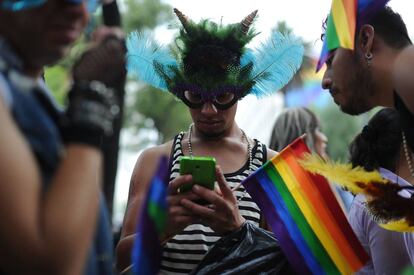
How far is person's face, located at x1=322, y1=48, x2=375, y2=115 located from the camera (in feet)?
10.1

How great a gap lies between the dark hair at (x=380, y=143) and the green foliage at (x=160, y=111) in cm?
1851

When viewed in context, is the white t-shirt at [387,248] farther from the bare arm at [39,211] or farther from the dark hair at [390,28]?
the bare arm at [39,211]

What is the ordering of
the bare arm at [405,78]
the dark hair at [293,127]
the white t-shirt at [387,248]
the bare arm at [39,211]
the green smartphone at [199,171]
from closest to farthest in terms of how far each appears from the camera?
the bare arm at [39,211]
the bare arm at [405,78]
the green smartphone at [199,171]
the white t-shirt at [387,248]
the dark hair at [293,127]

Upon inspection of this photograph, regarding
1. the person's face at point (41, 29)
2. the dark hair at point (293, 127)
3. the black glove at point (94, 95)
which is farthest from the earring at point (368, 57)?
the dark hair at point (293, 127)

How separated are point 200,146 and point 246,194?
318 millimetres

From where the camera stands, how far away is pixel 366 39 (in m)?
3.09

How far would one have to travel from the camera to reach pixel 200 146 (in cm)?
342

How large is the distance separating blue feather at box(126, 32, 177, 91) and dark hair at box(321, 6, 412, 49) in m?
1.00

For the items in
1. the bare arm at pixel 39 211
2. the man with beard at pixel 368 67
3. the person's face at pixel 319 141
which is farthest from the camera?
the person's face at pixel 319 141

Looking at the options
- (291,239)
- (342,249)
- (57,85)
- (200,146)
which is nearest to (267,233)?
(291,239)

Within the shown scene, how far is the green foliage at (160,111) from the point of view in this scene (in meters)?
22.8

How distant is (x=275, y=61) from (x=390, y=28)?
26.0 inches

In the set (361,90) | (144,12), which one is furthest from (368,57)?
(144,12)

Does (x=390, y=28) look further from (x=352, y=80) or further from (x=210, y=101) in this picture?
(x=210, y=101)
